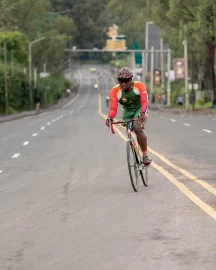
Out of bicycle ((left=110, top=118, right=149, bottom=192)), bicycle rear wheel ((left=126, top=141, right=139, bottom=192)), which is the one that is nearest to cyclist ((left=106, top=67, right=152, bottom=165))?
bicycle ((left=110, top=118, right=149, bottom=192))

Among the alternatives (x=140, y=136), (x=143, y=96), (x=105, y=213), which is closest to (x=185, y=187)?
(x=140, y=136)

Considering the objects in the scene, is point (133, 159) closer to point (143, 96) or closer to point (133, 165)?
point (133, 165)

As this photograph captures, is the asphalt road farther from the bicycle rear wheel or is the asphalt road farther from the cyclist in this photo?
the cyclist

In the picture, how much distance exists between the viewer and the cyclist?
48.9 feet

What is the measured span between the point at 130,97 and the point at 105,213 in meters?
3.33

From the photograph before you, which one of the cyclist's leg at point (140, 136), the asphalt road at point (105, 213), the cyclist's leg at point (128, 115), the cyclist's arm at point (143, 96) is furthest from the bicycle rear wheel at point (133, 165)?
the cyclist's arm at point (143, 96)

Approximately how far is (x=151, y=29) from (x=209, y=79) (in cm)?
4910

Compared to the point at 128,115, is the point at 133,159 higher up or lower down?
lower down

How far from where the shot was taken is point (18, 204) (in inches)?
546

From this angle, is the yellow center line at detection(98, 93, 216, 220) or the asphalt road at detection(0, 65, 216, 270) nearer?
the asphalt road at detection(0, 65, 216, 270)

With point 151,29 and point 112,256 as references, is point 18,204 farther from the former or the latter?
point 151,29

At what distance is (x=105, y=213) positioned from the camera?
12383mm

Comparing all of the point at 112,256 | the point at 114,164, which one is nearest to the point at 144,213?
the point at 112,256

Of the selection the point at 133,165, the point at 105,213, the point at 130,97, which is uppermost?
the point at 130,97
